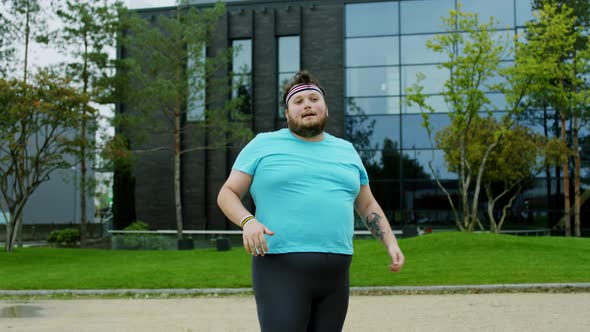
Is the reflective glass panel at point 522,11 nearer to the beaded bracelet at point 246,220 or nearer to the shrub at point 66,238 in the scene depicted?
the shrub at point 66,238

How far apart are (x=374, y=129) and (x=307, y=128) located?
2661cm

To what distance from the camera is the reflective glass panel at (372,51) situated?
29.4 metres

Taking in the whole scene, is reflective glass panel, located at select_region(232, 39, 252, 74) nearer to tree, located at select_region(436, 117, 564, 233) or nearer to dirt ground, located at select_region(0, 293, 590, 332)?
tree, located at select_region(436, 117, 564, 233)

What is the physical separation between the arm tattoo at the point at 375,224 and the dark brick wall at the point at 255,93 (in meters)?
26.4

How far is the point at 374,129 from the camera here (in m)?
29.1

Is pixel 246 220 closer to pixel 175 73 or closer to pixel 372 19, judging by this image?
pixel 175 73

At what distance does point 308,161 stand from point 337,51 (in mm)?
27819

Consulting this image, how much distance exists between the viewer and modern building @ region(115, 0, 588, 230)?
28.5 meters

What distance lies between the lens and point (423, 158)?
28625mm

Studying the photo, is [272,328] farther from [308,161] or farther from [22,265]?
[22,265]

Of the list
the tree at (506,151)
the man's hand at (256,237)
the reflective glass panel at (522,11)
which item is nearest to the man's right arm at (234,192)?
the man's hand at (256,237)

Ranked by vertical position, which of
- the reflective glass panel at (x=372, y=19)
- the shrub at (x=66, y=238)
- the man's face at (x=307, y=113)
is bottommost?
the shrub at (x=66, y=238)

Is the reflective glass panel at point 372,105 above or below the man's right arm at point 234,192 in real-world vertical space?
above

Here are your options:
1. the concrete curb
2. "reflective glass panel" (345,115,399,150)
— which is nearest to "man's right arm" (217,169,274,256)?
the concrete curb
